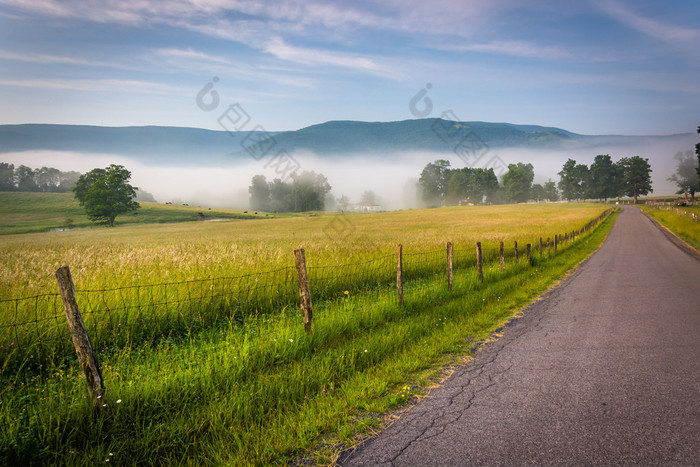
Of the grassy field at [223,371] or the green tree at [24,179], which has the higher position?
the green tree at [24,179]

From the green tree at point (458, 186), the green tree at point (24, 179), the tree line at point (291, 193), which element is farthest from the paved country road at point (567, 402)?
the green tree at point (458, 186)

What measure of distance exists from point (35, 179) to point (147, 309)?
15294 cm

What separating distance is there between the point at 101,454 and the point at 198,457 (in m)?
0.91

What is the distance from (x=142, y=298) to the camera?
7203mm

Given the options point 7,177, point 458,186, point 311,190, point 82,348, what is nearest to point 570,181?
point 458,186

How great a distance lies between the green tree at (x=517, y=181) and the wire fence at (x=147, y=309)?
15839cm

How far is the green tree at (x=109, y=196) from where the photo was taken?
2350 inches

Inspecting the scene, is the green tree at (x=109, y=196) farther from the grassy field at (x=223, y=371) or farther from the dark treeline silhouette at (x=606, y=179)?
the dark treeline silhouette at (x=606, y=179)

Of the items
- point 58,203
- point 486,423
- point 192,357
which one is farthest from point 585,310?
point 58,203

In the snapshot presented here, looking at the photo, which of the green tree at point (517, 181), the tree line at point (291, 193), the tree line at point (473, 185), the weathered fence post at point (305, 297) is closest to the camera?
the weathered fence post at point (305, 297)

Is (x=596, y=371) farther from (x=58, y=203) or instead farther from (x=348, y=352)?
(x=58, y=203)

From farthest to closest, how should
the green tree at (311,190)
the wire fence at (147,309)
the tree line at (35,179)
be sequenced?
the tree line at (35,179) < the green tree at (311,190) < the wire fence at (147,309)

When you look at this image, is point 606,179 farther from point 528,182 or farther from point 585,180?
point 528,182

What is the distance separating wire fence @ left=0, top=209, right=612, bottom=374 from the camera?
5238 millimetres
